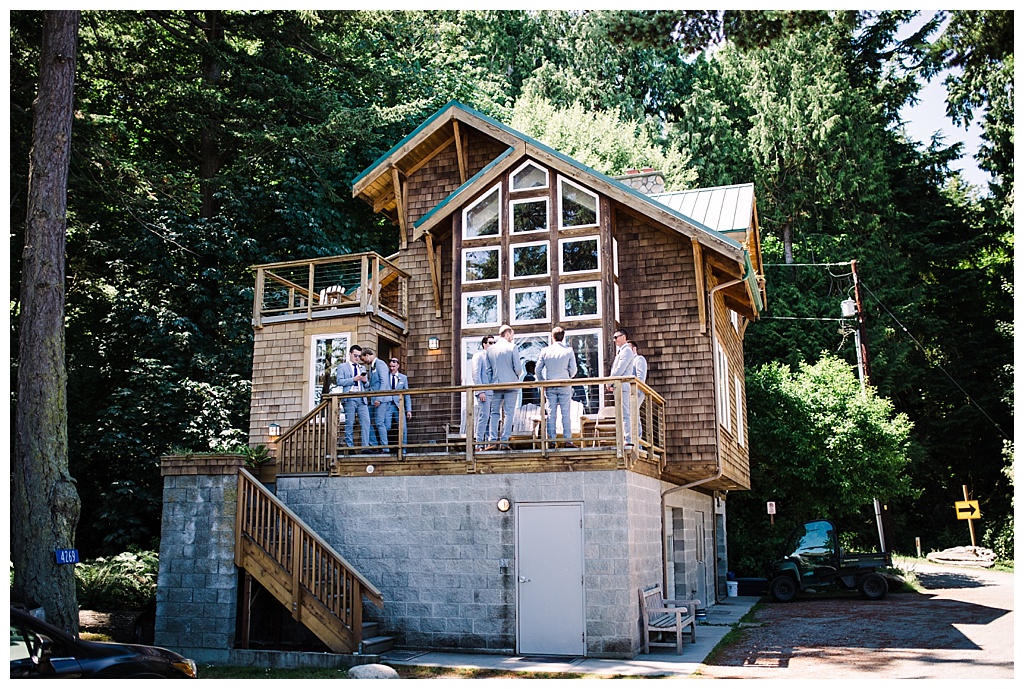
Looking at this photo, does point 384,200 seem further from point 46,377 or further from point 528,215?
point 46,377

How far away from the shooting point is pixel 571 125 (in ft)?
105

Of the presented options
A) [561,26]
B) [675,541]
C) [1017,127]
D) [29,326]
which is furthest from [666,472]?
[561,26]

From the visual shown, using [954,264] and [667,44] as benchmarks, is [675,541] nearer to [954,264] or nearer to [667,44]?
[667,44]

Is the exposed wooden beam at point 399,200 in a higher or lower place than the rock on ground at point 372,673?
higher

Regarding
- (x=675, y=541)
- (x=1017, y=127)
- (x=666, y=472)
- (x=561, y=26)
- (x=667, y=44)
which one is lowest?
(x=675, y=541)

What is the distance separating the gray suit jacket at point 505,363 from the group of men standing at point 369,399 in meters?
1.43

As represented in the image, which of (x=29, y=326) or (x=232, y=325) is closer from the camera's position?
(x=29, y=326)

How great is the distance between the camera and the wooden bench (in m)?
11.8

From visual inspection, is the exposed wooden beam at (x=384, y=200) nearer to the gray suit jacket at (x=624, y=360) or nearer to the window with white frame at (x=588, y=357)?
the window with white frame at (x=588, y=357)

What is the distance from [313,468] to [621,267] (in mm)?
6451

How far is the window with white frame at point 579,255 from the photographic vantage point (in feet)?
50.6

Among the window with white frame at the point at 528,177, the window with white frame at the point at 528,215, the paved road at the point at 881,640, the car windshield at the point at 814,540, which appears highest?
the window with white frame at the point at 528,177

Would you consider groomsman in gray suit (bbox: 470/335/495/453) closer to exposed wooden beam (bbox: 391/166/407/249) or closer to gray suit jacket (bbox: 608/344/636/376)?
→ gray suit jacket (bbox: 608/344/636/376)

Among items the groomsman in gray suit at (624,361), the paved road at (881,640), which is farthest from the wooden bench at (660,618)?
the groomsman in gray suit at (624,361)
